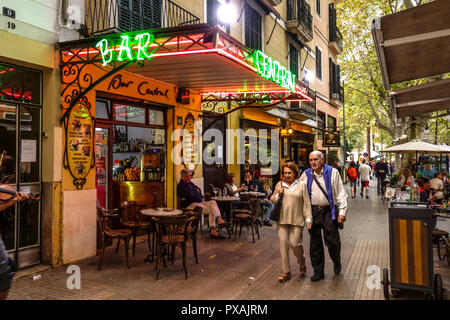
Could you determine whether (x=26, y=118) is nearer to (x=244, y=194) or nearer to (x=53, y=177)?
(x=53, y=177)

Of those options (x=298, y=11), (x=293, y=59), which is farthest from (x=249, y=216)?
(x=298, y=11)

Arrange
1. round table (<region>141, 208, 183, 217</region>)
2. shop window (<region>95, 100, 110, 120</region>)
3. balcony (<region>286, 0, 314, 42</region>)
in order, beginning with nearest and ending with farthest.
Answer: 1. round table (<region>141, 208, 183, 217</region>)
2. shop window (<region>95, 100, 110, 120</region>)
3. balcony (<region>286, 0, 314, 42</region>)

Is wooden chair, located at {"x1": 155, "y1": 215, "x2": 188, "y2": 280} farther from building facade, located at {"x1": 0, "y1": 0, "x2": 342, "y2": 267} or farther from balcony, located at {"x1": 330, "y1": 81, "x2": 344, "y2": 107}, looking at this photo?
balcony, located at {"x1": 330, "y1": 81, "x2": 344, "y2": 107}

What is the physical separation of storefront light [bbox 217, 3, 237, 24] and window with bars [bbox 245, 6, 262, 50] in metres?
1.02

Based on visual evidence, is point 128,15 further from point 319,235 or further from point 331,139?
point 331,139

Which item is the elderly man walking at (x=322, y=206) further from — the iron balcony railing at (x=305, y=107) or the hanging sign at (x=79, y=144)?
the iron balcony railing at (x=305, y=107)

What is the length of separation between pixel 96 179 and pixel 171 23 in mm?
4236

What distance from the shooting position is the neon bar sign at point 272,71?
680 centimetres

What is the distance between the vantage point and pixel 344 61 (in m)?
25.5

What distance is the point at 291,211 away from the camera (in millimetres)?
5250

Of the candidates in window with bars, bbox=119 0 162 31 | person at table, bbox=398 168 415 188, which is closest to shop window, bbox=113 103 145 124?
window with bars, bbox=119 0 162 31

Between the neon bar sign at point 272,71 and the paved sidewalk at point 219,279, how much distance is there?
356cm

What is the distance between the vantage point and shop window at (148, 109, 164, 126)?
8.70 metres
